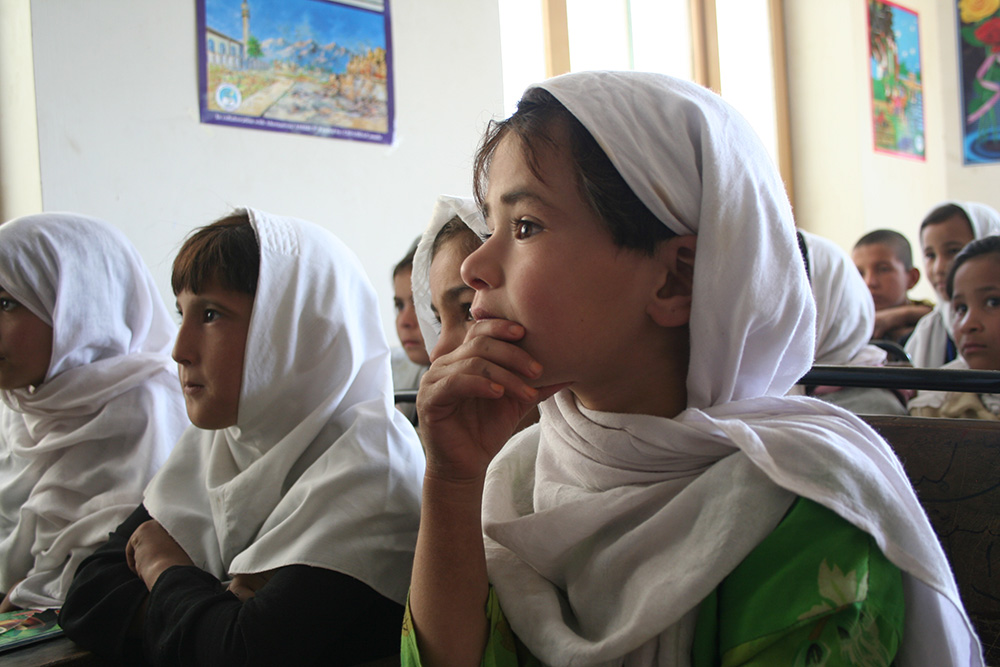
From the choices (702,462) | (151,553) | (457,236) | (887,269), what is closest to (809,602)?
(702,462)

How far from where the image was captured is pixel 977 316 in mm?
2500

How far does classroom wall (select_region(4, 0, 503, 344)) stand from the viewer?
9.50 ft

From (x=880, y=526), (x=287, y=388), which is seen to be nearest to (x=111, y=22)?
(x=287, y=388)

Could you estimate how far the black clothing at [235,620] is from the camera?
1141mm

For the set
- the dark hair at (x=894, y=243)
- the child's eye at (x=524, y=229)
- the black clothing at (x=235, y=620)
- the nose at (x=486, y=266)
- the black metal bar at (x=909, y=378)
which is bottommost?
the black clothing at (x=235, y=620)

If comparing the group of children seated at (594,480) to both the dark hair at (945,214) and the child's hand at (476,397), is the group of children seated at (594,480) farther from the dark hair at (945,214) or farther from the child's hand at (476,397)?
the dark hair at (945,214)

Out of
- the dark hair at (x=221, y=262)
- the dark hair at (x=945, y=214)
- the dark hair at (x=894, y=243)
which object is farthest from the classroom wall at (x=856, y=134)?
the dark hair at (x=221, y=262)

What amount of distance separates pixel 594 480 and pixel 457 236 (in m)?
0.66

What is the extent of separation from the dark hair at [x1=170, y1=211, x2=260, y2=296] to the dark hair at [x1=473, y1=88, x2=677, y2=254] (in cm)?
74

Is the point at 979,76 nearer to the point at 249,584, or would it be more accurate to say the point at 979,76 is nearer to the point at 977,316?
the point at 977,316

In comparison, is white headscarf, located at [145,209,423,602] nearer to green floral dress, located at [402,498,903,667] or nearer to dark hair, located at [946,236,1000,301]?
green floral dress, located at [402,498,903,667]

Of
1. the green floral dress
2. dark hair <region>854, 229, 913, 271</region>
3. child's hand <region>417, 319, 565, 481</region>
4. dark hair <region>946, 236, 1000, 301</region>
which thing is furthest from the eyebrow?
dark hair <region>854, 229, 913, 271</region>

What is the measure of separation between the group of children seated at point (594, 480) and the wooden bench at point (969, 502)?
0.34m

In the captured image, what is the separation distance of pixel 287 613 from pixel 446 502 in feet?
1.22
